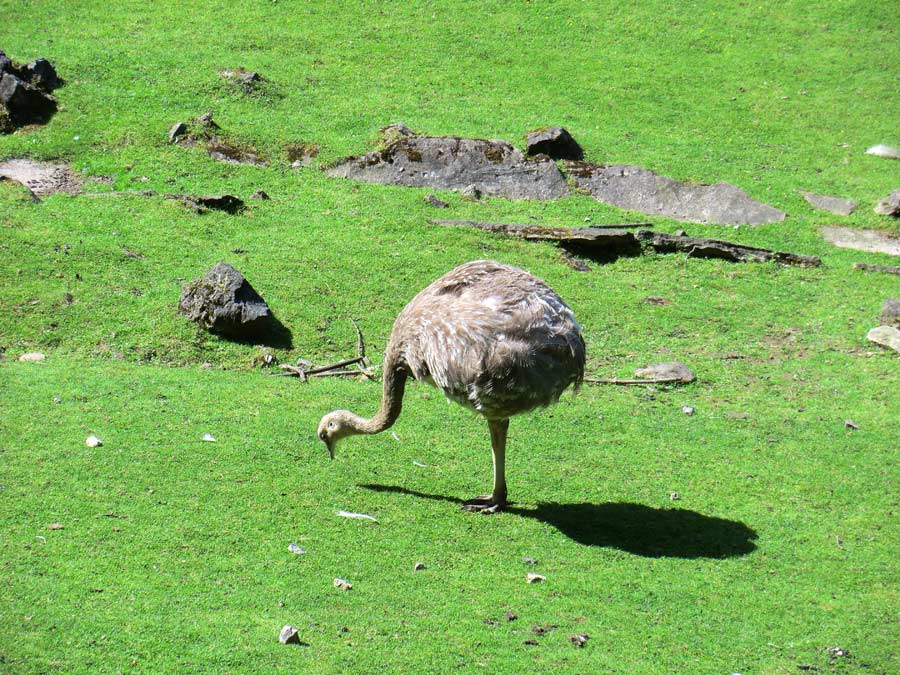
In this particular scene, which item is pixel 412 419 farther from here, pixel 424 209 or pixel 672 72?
pixel 672 72

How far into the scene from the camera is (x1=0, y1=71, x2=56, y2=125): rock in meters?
13.9

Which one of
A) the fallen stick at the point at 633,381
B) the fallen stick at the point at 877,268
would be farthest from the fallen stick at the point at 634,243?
the fallen stick at the point at 633,381

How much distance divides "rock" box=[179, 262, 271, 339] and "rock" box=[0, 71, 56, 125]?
5.68m

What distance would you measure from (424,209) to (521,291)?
595cm

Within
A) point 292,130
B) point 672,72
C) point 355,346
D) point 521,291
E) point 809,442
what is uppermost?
point 672,72

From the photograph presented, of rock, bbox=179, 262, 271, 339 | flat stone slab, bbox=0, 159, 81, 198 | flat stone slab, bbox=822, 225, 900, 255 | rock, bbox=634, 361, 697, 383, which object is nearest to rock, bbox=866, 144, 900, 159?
flat stone slab, bbox=822, 225, 900, 255

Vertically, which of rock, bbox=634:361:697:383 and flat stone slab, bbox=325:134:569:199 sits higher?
flat stone slab, bbox=325:134:569:199

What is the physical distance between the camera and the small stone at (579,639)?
6409 mm

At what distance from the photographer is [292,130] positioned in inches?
580

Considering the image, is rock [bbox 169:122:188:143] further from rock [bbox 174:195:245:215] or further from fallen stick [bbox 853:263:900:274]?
fallen stick [bbox 853:263:900:274]

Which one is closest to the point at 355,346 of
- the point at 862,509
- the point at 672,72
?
the point at 862,509

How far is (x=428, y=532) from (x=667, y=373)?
4.10m

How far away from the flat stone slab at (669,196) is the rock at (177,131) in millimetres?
5817

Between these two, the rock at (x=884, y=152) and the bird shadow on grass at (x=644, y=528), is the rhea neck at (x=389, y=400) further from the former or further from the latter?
the rock at (x=884, y=152)
